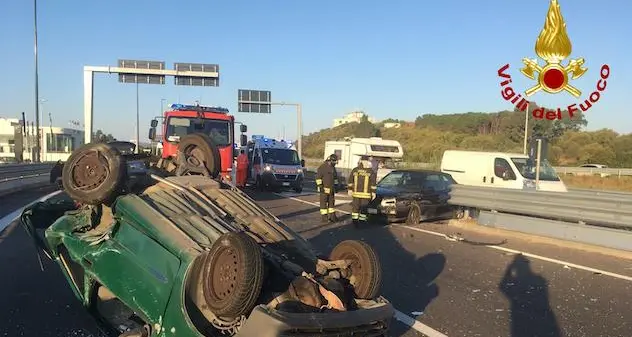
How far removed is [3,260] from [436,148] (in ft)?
205

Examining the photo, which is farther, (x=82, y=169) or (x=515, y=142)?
(x=515, y=142)

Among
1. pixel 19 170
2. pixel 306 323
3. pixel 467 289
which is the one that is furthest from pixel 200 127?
pixel 306 323

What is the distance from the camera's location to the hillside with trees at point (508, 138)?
6034cm

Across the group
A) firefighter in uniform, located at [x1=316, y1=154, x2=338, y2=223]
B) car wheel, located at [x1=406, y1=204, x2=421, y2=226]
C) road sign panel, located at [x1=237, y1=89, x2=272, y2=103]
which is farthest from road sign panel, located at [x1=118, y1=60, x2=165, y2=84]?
car wheel, located at [x1=406, y1=204, x2=421, y2=226]

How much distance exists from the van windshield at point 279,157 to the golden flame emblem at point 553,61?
1166 centimetres

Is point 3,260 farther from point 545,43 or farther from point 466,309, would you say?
point 545,43

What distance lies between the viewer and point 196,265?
366 cm

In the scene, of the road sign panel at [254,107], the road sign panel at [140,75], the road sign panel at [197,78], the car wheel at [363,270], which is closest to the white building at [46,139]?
the road sign panel at [254,107]

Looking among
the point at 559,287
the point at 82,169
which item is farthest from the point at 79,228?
the point at 559,287

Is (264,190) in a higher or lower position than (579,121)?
lower

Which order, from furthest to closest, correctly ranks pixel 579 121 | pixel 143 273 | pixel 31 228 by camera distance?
pixel 579 121 → pixel 31 228 → pixel 143 273

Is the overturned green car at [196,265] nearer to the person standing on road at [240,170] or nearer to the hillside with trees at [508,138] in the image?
the person standing on road at [240,170]

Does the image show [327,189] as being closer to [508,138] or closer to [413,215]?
[413,215]

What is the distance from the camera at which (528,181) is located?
1523 cm
